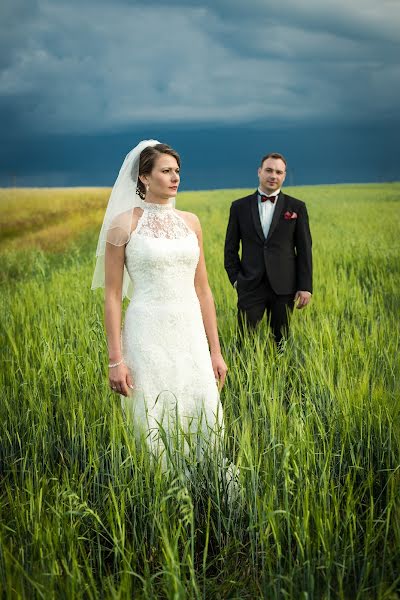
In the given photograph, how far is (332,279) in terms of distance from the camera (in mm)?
7605

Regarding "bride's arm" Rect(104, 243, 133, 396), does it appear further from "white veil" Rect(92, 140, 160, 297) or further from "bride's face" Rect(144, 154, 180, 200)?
"bride's face" Rect(144, 154, 180, 200)

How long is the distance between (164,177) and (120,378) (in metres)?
0.96

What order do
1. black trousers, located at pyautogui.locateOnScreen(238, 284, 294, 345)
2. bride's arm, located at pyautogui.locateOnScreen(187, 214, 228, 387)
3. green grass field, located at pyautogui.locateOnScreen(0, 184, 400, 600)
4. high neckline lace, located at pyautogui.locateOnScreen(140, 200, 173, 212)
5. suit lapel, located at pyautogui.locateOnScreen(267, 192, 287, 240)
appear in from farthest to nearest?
black trousers, located at pyautogui.locateOnScreen(238, 284, 294, 345) → suit lapel, located at pyautogui.locateOnScreen(267, 192, 287, 240) → bride's arm, located at pyautogui.locateOnScreen(187, 214, 228, 387) → high neckline lace, located at pyautogui.locateOnScreen(140, 200, 173, 212) → green grass field, located at pyautogui.locateOnScreen(0, 184, 400, 600)

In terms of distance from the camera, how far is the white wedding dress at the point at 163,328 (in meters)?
2.89

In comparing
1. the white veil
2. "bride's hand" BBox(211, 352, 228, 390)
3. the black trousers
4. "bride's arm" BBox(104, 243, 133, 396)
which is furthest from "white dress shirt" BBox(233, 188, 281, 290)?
"bride's arm" BBox(104, 243, 133, 396)

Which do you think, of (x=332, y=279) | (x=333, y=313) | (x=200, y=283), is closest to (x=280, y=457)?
(x=200, y=283)

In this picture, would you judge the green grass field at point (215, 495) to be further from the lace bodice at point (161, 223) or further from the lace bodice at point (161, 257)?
the lace bodice at point (161, 223)

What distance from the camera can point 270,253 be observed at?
464 centimetres

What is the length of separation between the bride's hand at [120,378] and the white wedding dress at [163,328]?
0.22 ft

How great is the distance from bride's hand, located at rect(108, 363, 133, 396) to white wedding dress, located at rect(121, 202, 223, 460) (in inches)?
2.6

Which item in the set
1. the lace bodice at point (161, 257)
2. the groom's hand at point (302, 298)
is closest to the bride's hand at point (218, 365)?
the lace bodice at point (161, 257)

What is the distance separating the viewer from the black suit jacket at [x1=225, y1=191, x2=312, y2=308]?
463 centimetres

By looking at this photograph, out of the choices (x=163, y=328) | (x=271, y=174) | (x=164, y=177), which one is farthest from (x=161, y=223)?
(x=271, y=174)

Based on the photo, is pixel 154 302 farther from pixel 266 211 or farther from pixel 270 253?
pixel 266 211
